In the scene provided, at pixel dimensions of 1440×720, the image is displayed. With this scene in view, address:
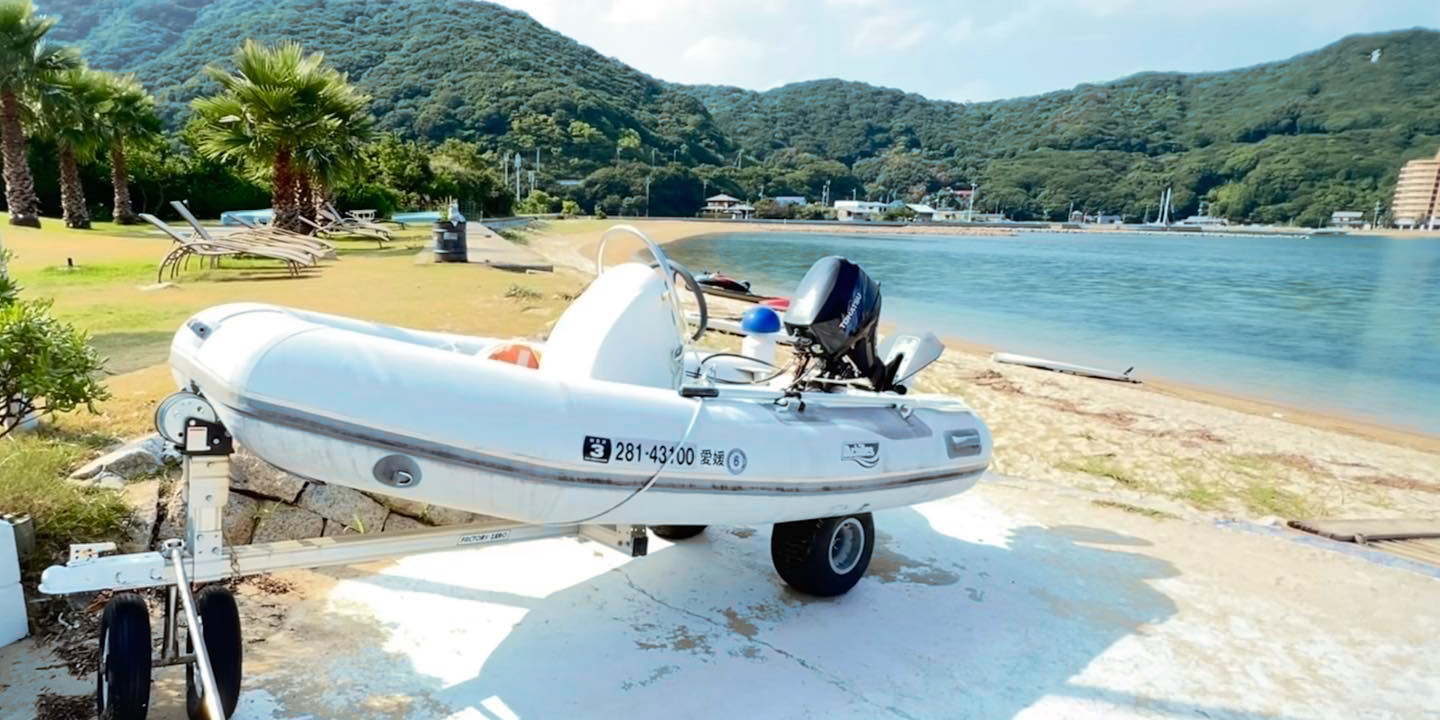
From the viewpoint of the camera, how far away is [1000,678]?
9.85 ft

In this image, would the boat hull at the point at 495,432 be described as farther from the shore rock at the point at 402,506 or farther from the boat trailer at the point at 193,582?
the shore rock at the point at 402,506

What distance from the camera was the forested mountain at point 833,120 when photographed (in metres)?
92.6

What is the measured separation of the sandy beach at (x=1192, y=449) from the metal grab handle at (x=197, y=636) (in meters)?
2.53

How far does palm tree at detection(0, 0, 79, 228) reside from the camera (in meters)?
17.3

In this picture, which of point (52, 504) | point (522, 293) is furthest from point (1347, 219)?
point (52, 504)

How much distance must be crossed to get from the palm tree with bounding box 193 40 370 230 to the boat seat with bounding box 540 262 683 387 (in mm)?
16160

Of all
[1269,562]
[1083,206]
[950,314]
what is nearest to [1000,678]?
[1269,562]

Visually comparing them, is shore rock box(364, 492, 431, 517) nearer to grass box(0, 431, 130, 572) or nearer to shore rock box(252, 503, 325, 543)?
shore rock box(252, 503, 325, 543)

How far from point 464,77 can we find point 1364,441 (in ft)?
333

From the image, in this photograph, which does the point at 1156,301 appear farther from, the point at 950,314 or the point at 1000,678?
the point at 1000,678

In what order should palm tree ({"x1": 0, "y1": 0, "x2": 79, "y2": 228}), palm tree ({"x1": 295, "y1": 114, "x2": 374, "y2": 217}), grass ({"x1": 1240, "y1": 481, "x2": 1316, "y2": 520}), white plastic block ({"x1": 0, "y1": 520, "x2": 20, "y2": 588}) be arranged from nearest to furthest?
1. white plastic block ({"x1": 0, "y1": 520, "x2": 20, "y2": 588})
2. grass ({"x1": 1240, "y1": 481, "x2": 1316, "y2": 520})
3. palm tree ({"x1": 295, "y1": 114, "x2": 374, "y2": 217})
4. palm tree ({"x1": 0, "y1": 0, "x2": 79, "y2": 228})

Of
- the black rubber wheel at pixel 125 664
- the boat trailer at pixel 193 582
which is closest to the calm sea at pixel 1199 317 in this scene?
the boat trailer at pixel 193 582

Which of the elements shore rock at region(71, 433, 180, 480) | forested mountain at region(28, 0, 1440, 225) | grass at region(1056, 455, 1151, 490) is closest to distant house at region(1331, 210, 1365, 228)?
forested mountain at region(28, 0, 1440, 225)

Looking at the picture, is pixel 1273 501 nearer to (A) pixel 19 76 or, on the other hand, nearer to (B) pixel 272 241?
(B) pixel 272 241
